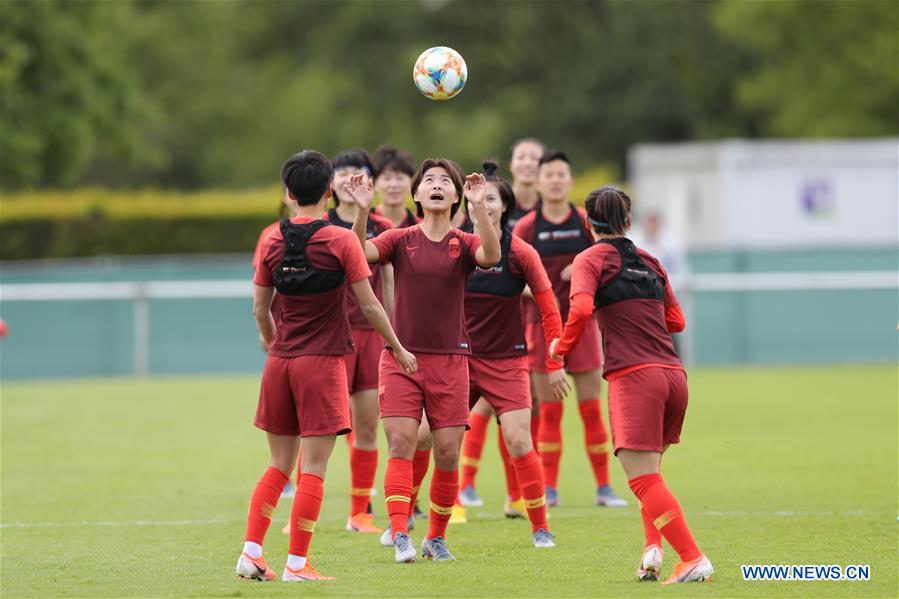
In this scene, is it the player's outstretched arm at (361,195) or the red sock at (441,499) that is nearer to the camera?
the player's outstretched arm at (361,195)

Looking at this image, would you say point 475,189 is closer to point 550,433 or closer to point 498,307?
point 498,307

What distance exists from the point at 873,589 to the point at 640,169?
78.8ft

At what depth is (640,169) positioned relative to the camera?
102ft

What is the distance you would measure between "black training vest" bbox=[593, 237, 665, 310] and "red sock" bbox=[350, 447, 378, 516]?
2.51 meters

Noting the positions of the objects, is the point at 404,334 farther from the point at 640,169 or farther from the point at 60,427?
the point at 640,169

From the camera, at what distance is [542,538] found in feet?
29.9

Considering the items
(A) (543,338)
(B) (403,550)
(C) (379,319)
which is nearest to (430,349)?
(C) (379,319)

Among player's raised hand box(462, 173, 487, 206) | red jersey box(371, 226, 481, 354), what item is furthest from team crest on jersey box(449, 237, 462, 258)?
player's raised hand box(462, 173, 487, 206)

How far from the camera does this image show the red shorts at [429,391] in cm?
852

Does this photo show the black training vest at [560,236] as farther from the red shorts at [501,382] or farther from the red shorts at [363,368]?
the red shorts at [501,382]

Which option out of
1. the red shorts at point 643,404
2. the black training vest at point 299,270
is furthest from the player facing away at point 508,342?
the black training vest at point 299,270

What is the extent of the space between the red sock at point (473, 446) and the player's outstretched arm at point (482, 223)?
9.03 ft

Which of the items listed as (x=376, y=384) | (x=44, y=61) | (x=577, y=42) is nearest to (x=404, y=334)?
(x=376, y=384)

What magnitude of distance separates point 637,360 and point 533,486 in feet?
5.02
